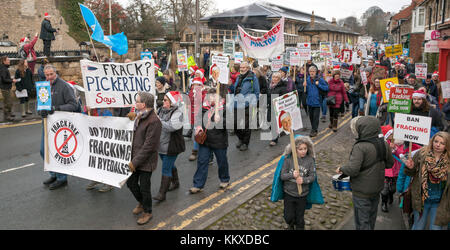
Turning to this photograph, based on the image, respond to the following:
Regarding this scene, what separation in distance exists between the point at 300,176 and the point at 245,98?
14.8ft

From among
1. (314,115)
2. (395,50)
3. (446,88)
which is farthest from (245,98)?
(395,50)

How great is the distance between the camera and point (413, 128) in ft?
14.8

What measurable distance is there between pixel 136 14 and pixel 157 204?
44.0 metres

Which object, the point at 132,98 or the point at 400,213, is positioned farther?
the point at 132,98

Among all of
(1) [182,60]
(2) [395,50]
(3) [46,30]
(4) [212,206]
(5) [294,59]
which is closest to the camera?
(4) [212,206]

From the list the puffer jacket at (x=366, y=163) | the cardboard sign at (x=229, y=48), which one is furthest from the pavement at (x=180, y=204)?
the cardboard sign at (x=229, y=48)

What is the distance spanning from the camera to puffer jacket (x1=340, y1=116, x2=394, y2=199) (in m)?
3.98

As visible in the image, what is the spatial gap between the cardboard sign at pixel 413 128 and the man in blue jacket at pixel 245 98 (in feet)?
14.1

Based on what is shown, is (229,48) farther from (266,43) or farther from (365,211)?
(365,211)

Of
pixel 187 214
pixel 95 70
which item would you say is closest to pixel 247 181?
pixel 187 214

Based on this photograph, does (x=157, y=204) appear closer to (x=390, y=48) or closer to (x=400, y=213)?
(x=400, y=213)

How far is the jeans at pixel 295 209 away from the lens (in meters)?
4.38

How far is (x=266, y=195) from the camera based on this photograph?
588cm

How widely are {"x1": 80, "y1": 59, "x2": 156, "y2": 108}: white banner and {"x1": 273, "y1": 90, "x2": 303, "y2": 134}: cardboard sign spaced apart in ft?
7.23
